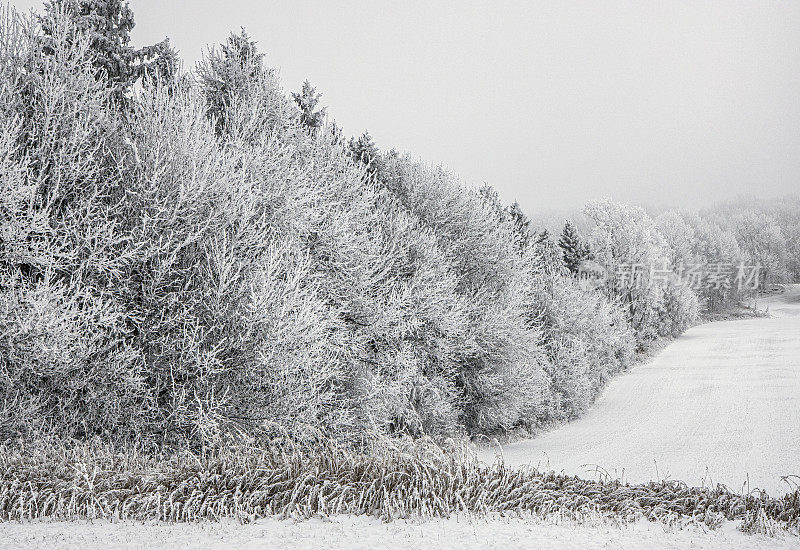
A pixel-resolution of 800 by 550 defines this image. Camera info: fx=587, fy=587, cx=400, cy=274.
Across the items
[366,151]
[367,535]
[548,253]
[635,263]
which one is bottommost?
[367,535]

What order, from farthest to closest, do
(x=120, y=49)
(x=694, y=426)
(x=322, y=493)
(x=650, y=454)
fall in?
(x=694, y=426) < (x=650, y=454) < (x=120, y=49) < (x=322, y=493)

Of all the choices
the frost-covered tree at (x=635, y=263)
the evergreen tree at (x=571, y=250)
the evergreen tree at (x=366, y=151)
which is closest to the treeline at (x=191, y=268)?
the evergreen tree at (x=366, y=151)

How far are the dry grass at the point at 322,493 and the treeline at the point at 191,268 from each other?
2.75 metres

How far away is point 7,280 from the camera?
10.9 m

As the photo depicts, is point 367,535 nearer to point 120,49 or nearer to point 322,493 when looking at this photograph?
point 322,493

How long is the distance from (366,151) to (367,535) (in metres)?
22.6

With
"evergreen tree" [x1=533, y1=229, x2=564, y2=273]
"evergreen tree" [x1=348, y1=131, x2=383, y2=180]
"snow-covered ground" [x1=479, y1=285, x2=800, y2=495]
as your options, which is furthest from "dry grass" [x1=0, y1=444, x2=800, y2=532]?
"evergreen tree" [x1=533, y1=229, x2=564, y2=273]

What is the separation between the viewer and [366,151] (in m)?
Result: 27.3

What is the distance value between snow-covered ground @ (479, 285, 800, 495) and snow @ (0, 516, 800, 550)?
221cm

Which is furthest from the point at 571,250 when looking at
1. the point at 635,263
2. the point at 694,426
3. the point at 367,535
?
the point at 367,535

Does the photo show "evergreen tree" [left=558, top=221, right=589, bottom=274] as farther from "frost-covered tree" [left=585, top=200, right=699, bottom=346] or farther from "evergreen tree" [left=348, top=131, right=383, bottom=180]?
"evergreen tree" [left=348, top=131, right=383, bottom=180]

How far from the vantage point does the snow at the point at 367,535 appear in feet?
19.9

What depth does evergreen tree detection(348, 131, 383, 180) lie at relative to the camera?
87.4 feet

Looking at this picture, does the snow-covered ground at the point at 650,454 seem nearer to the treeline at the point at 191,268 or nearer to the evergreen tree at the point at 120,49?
the treeline at the point at 191,268
